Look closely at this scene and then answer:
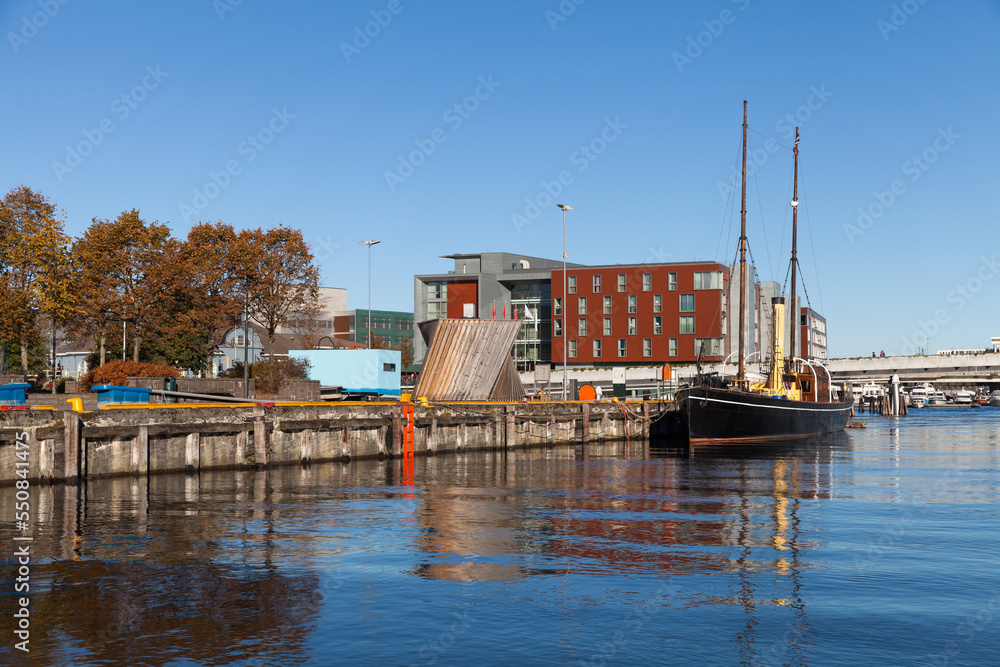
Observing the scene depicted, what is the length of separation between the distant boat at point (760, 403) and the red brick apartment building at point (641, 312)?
109 ft

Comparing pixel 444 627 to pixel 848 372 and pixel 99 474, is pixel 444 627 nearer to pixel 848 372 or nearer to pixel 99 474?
pixel 99 474

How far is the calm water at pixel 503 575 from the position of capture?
12.9m

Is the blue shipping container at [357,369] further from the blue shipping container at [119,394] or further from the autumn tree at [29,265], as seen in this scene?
the blue shipping container at [119,394]

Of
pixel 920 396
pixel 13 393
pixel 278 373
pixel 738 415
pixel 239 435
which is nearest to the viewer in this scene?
pixel 239 435

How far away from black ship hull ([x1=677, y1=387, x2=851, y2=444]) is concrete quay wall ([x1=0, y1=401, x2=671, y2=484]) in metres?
9.06

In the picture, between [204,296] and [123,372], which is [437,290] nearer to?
[204,296]

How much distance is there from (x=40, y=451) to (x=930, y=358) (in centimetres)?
12466

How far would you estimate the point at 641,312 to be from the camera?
11338 cm

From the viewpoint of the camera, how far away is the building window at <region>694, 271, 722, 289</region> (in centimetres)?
10956

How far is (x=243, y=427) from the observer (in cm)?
3519

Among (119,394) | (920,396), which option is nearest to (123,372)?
(119,394)

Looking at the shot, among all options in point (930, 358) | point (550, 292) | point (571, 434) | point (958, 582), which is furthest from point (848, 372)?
point (958, 582)

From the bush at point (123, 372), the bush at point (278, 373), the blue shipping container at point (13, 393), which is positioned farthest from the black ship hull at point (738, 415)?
the blue shipping container at point (13, 393)

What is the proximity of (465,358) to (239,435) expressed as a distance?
770 inches
